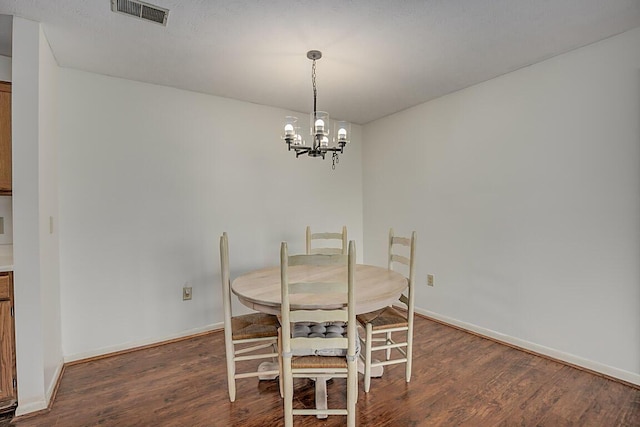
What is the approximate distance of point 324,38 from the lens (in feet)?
7.02

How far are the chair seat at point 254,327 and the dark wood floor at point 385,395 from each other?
1.33ft

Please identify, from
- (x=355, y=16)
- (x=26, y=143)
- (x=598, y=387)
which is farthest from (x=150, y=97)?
(x=598, y=387)

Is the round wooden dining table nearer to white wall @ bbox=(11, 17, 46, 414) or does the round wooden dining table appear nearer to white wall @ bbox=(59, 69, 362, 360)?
white wall @ bbox=(59, 69, 362, 360)

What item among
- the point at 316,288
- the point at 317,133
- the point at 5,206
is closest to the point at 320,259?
the point at 316,288

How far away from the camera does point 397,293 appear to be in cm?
194

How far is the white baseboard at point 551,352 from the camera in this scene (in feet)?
7.13

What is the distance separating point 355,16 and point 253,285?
1785 millimetres

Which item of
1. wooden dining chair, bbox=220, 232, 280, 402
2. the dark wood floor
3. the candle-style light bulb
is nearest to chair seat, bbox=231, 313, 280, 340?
wooden dining chair, bbox=220, 232, 280, 402

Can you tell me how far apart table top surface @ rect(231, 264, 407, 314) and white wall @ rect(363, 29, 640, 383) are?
1.18m

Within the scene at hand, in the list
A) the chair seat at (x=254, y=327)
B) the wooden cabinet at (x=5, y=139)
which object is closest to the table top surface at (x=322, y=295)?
the chair seat at (x=254, y=327)

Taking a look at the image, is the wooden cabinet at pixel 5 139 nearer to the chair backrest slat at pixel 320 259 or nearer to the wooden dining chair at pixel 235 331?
the wooden dining chair at pixel 235 331

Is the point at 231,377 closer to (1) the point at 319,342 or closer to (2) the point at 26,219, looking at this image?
(1) the point at 319,342

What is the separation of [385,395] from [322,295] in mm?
821

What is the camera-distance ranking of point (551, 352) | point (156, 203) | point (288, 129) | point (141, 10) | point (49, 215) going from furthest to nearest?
1. point (156, 203)
2. point (551, 352)
3. point (288, 129)
4. point (49, 215)
5. point (141, 10)
